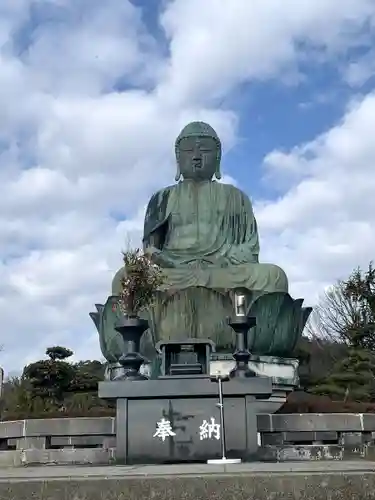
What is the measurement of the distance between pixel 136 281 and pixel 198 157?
7.18 m

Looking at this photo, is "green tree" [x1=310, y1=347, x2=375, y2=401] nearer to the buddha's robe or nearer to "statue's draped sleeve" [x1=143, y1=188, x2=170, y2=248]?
the buddha's robe

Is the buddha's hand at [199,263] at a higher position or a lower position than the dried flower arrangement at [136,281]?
higher

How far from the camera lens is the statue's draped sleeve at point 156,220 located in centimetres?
1404

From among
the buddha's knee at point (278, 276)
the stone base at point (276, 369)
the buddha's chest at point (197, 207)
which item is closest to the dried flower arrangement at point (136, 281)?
the stone base at point (276, 369)

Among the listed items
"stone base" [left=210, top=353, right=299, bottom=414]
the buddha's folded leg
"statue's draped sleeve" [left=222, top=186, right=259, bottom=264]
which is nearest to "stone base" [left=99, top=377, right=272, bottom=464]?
"stone base" [left=210, top=353, right=299, bottom=414]

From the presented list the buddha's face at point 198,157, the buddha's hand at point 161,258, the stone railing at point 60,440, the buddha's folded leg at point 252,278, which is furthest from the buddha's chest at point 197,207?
the stone railing at point 60,440

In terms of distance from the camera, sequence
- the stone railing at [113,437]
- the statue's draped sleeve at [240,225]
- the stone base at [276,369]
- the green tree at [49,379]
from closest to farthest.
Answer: the stone railing at [113,437] < the stone base at [276,369] < the statue's draped sleeve at [240,225] < the green tree at [49,379]

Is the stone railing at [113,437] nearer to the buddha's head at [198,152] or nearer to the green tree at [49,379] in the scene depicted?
the green tree at [49,379]

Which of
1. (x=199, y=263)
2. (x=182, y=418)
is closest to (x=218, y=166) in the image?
(x=199, y=263)

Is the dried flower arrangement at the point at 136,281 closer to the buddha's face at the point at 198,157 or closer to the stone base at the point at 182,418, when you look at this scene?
the stone base at the point at 182,418

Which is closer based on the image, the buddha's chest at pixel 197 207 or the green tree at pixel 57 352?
the buddha's chest at pixel 197 207

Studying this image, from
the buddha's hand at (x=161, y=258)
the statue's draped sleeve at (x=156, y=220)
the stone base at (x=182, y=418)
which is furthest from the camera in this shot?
the statue's draped sleeve at (x=156, y=220)

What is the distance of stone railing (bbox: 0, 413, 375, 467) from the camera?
27.9 ft

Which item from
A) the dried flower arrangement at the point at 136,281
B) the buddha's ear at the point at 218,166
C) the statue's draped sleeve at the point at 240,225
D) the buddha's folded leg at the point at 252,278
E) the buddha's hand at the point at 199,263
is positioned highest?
the buddha's ear at the point at 218,166
